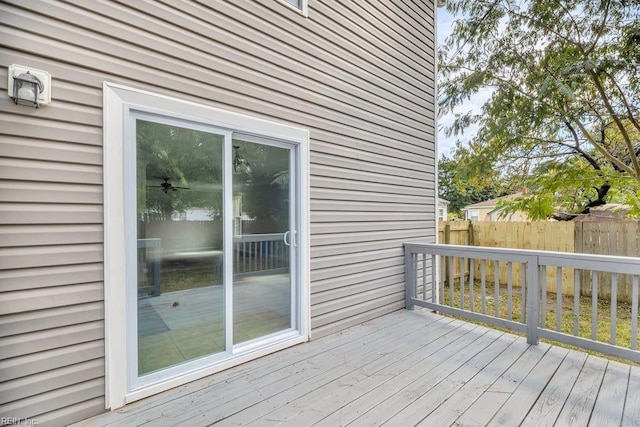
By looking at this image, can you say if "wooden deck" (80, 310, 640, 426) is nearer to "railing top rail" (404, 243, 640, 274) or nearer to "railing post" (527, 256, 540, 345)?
"railing post" (527, 256, 540, 345)

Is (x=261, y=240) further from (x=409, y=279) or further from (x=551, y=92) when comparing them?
(x=551, y=92)

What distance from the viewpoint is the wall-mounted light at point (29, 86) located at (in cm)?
170

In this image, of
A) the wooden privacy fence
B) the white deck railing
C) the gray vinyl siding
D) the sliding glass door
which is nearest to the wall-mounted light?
the gray vinyl siding

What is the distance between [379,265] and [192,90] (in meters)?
2.82

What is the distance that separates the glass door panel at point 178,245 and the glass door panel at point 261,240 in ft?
0.59

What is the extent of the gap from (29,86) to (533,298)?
414 cm

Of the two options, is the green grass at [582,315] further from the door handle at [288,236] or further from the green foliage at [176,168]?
the green foliage at [176,168]

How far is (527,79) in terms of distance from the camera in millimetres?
5836

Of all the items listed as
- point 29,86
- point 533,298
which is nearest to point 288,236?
point 29,86

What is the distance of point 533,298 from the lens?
10.1 ft

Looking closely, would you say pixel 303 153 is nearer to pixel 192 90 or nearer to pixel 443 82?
pixel 192 90

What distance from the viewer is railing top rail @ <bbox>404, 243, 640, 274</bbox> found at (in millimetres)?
2598

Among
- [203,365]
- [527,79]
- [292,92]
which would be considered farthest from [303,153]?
[527,79]

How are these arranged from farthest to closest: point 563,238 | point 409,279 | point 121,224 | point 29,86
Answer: point 563,238 → point 409,279 → point 121,224 → point 29,86
